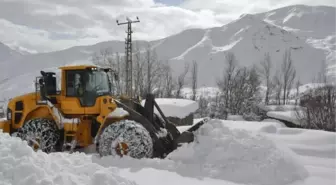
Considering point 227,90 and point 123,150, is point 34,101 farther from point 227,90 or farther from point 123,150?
point 227,90

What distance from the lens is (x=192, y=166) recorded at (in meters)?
6.24

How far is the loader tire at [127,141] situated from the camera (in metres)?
6.74

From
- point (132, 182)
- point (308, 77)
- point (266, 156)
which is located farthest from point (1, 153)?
point (308, 77)

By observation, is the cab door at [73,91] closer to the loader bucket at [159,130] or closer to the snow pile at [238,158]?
the loader bucket at [159,130]

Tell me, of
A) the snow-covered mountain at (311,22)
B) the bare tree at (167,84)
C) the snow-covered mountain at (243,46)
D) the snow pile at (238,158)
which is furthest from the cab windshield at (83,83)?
the snow-covered mountain at (311,22)

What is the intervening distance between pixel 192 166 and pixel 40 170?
2.84 m

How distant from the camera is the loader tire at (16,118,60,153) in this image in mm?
7773

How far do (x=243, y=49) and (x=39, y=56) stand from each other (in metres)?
93.4

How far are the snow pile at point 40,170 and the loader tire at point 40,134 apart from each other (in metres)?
2.56

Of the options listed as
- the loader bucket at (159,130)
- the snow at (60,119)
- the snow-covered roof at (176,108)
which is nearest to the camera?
the loader bucket at (159,130)

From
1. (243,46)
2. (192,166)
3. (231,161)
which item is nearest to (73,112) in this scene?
(192,166)

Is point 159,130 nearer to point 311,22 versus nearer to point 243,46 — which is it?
point 243,46

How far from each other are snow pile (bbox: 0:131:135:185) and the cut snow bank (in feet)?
4.61

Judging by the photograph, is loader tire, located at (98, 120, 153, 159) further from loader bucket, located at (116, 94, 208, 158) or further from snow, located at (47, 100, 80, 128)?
snow, located at (47, 100, 80, 128)
